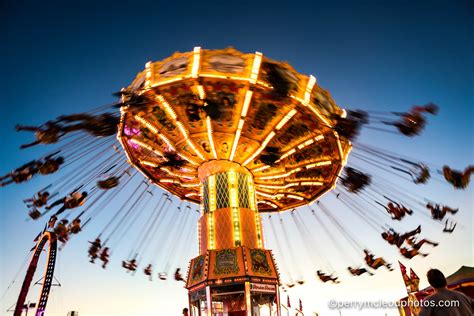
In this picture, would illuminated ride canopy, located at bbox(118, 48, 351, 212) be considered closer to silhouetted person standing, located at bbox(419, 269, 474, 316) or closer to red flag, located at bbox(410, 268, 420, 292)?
red flag, located at bbox(410, 268, 420, 292)

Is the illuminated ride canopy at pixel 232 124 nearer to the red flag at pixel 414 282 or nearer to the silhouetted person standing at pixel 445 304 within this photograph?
the red flag at pixel 414 282

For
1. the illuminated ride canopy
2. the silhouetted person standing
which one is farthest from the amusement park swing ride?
the silhouetted person standing

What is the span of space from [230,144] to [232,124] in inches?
44.6

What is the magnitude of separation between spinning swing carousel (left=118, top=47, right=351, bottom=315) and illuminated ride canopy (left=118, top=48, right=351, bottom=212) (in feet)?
0.12

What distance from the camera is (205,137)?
14469 millimetres

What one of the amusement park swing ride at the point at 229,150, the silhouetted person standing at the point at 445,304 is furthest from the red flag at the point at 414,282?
the silhouetted person standing at the point at 445,304

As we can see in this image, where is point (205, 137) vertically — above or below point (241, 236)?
above

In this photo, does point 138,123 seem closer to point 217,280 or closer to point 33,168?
point 33,168

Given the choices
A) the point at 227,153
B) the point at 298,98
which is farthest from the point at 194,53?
the point at 227,153

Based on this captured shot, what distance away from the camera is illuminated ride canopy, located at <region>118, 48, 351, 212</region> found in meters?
11.3

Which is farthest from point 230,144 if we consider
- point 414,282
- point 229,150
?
point 414,282

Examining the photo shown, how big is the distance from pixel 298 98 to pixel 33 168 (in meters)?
8.52

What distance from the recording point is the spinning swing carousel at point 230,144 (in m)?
11.4

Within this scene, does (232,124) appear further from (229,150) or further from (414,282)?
(414,282)
